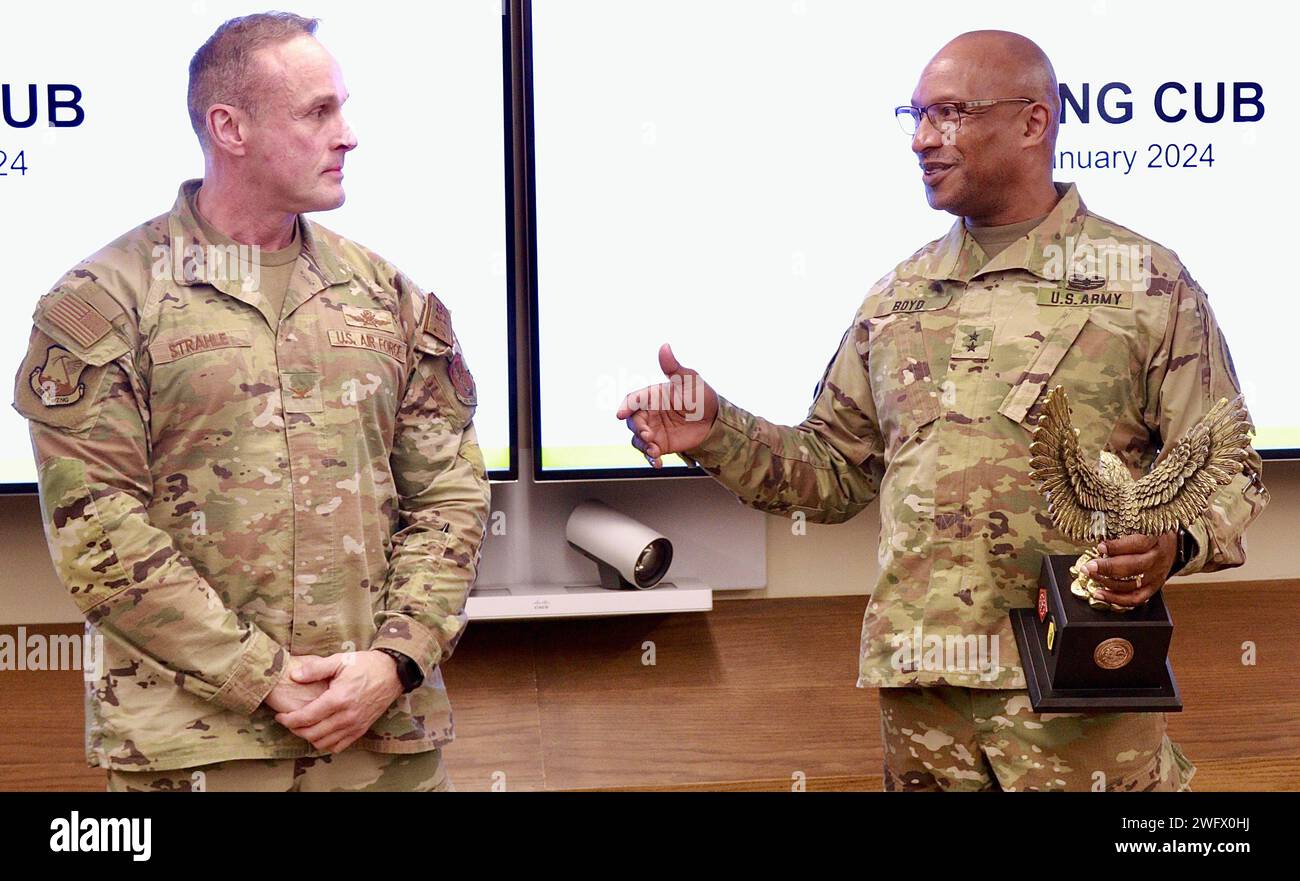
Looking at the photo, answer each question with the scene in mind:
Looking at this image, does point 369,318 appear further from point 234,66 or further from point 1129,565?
point 1129,565

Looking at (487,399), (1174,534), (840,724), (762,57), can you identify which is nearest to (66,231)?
(487,399)

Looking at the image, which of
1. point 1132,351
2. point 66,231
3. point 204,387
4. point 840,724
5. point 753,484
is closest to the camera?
point 204,387

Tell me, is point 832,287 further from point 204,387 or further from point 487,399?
point 204,387

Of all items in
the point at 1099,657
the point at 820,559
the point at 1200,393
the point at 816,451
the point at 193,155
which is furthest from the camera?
the point at 820,559

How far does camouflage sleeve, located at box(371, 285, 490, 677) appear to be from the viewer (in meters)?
2.04

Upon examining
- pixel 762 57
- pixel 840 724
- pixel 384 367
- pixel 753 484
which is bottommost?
pixel 840 724

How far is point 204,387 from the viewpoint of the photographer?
6.39 feet

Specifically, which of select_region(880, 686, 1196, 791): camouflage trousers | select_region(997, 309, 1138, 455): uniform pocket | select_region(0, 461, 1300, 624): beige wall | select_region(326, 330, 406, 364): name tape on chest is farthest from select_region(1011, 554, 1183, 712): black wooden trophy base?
select_region(0, 461, 1300, 624): beige wall

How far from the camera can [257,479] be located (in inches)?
78.3

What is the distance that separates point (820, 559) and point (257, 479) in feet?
6.02

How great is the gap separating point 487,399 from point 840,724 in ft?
3.50

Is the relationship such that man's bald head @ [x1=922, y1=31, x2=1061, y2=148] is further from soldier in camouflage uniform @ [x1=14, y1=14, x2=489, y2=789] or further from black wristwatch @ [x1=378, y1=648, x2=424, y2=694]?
black wristwatch @ [x1=378, y1=648, x2=424, y2=694]

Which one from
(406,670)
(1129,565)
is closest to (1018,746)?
(1129,565)

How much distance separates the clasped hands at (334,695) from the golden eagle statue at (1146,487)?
0.95m
